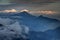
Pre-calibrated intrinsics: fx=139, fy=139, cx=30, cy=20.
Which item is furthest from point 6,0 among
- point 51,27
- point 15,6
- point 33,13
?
point 51,27

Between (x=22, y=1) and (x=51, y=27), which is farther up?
(x=22, y=1)

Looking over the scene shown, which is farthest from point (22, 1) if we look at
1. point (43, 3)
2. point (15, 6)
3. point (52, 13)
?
point (52, 13)

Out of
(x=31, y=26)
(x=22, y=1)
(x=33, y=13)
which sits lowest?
(x=31, y=26)

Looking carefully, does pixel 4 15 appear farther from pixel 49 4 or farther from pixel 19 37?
pixel 49 4

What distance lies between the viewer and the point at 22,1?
1.37 meters

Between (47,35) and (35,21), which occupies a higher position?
(35,21)

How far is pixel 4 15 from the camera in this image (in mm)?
1361

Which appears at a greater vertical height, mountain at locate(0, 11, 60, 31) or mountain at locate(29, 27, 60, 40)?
mountain at locate(0, 11, 60, 31)

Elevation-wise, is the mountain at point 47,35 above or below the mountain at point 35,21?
below

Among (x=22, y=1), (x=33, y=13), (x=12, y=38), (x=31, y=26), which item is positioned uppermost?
(x=22, y=1)

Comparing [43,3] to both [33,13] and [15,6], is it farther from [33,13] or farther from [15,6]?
[15,6]

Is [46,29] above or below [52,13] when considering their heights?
below

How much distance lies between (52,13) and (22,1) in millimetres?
315

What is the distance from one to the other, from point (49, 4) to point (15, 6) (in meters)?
0.33
